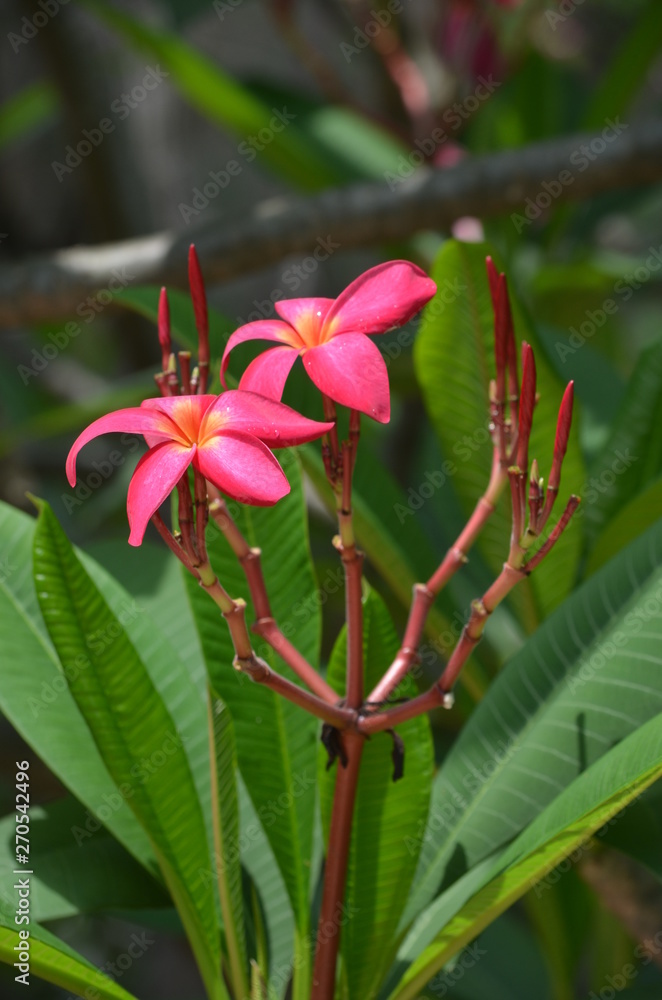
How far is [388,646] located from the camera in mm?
639

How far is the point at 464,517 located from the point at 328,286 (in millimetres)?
1832

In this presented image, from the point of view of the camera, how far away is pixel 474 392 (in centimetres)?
81

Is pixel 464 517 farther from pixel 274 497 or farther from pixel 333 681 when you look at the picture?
pixel 274 497

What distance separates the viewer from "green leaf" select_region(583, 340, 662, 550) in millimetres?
871

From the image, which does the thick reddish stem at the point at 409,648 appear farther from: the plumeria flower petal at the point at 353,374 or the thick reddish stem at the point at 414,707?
the plumeria flower petal at the point at 353,374

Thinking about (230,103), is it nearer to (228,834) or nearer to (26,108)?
(26,108)

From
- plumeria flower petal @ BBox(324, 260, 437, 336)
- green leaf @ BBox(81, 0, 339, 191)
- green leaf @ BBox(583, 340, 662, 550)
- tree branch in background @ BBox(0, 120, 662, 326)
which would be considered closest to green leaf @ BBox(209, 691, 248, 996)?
plumeria flower petal @ BBox(324, 260, 437, 336)

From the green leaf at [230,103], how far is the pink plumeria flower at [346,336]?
3.85ft

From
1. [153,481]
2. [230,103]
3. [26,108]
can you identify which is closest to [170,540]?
[153,481]

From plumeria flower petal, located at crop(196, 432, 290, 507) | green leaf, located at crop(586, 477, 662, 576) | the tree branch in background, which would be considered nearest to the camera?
plumeria flower petal, located at crop(196, 432, 290, 507)

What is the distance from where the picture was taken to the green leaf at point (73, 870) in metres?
0.67

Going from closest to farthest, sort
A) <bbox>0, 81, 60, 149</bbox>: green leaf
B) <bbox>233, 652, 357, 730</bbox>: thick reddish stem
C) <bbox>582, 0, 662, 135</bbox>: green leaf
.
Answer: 1. <bbox>233, 652, 357, 730</bbox>: thick reddish stem
2. <bbox>582, 0, 662, 135</bbox>: green leaf
3. <bbox>0, 81, 60, 149</bbox>: green leaf

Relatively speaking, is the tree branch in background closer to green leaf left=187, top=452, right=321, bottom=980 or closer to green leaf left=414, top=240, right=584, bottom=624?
green leaf left=414, top=240, right=584, bottom=624

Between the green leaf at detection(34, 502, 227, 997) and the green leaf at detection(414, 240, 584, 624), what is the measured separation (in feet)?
1.10
